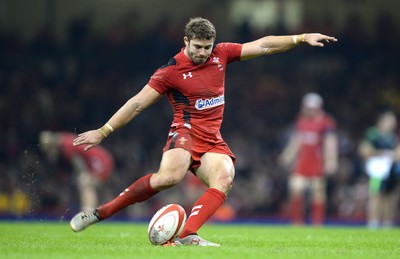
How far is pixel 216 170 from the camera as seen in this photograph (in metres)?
8.72

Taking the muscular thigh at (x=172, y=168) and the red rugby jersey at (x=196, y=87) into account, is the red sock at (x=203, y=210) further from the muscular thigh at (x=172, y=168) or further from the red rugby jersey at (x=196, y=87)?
the red rugby jersey at (x=196, y=87)

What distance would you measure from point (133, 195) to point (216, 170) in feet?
3.13

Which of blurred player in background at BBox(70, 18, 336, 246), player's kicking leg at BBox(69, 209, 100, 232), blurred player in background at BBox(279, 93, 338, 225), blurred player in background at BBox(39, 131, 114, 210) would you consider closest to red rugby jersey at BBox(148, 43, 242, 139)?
blurred player in background at BBox(70, 18, 336, 246)

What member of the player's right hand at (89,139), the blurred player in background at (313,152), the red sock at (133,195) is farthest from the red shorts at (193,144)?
the blurred player in background at (313,152)

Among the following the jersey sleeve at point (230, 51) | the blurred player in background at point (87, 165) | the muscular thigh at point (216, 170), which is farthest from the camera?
the blurred player in background at point (87, 165)

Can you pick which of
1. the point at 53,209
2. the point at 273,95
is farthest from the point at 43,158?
the point at 273,95

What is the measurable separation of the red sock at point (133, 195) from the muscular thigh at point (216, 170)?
0.54 metres

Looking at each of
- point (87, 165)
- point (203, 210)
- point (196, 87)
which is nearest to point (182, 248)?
point (203, 210)

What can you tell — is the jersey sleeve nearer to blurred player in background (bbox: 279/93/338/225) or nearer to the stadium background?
blurred player in background (bbox: 279/93/338/225)

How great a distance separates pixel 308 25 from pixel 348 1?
157 centimetres

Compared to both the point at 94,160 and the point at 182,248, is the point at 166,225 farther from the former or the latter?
the point at 94,160

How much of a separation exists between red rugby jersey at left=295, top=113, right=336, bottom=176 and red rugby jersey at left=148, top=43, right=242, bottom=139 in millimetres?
7800

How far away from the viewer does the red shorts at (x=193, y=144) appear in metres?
8.91

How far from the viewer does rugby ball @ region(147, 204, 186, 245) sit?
27.2ft
